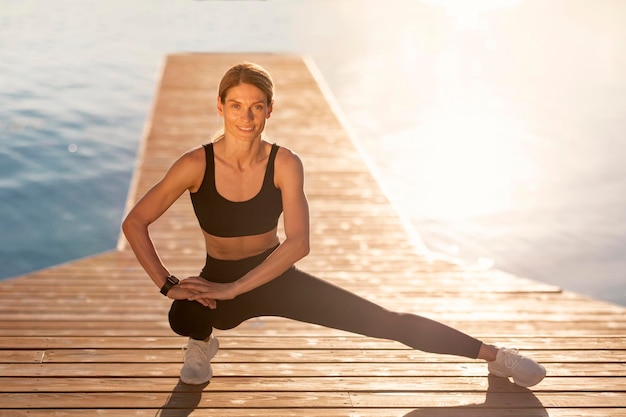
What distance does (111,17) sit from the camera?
23.2 meters

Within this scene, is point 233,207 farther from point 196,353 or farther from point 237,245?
point 196,353

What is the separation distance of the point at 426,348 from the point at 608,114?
12592 millimetres

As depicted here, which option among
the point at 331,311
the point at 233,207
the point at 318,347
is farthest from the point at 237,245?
the point at 318,347

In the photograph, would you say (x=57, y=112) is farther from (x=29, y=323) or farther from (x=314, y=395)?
(x=314, y=395)

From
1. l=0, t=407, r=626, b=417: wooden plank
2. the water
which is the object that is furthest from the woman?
the water

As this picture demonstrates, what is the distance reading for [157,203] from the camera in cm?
268

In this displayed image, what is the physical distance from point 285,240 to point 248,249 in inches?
7.5

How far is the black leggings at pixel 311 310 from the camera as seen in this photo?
2811 mm

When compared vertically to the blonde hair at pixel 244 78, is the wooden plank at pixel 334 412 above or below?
below

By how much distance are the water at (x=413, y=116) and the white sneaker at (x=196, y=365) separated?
12.8ft

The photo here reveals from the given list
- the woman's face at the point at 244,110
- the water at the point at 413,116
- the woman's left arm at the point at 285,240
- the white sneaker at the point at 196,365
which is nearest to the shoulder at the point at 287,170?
the woman's left arm at the point at 285,240

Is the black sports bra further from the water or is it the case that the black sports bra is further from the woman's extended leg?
the water

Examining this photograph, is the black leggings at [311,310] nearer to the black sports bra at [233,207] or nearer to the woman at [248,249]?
the woman at [248,249]

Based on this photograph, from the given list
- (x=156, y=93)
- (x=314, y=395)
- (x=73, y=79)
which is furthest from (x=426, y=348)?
(x=73, y=79)
